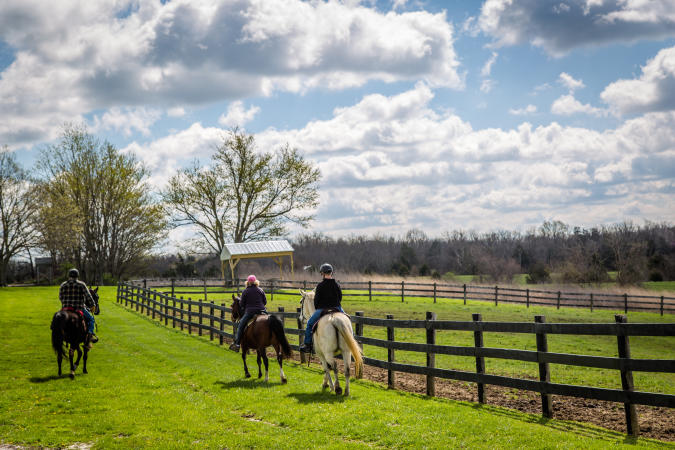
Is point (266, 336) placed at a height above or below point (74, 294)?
below

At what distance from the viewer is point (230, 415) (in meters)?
8.23

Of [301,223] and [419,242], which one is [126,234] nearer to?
[301,223]

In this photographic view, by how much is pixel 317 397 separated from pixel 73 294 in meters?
6.35

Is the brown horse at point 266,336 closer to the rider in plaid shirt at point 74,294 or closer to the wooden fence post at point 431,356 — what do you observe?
the wooden fence post at point 431,356

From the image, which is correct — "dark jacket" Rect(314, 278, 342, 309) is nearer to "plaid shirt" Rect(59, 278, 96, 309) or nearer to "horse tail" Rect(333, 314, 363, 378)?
"horse tail" Rect(333, 314, 363, 378)

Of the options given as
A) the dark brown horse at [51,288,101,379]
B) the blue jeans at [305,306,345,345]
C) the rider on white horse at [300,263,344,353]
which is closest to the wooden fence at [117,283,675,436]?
the rider on white horse at [300,263,344,353]

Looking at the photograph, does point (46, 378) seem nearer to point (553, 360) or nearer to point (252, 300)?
point (252, 300)

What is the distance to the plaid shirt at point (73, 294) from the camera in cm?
1211

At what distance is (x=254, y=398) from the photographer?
9336 millimetres

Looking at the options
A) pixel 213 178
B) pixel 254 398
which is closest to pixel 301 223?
pixel 213 178

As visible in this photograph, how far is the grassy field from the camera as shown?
6.77 m

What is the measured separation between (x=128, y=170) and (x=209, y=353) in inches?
1700

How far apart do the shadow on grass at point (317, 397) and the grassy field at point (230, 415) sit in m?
0.02

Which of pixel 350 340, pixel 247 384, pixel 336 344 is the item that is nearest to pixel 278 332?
pixel 247 384
